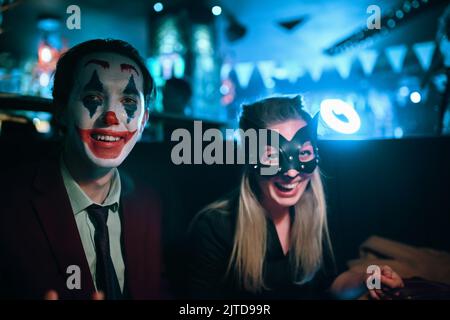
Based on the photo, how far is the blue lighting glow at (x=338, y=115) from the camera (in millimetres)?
1729

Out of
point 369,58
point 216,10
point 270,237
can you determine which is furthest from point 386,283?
point 369,58

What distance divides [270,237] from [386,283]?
55 cm

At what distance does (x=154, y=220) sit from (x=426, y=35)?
542 centimetres

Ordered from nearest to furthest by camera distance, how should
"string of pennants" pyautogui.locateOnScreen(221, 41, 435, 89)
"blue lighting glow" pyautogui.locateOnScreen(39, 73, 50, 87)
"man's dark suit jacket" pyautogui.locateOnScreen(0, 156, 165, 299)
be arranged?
"man's dark suit jacket" pyautogui.locateOnScreen(0, 156, 165, 299)
"blue lighting glow" pyautogui.locateOnScreen(39, 73, 50, 87)
"string of pennants" pyautogui.locateOnScreen(221, 41, 435, 89)

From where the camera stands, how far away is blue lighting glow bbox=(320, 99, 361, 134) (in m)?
1.73

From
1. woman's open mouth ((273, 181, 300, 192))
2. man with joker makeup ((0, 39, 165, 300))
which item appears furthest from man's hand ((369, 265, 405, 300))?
man with joker makeup ((0, 39, 165, 300))

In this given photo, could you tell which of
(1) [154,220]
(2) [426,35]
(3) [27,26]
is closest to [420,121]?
Result: (1) [154,220]

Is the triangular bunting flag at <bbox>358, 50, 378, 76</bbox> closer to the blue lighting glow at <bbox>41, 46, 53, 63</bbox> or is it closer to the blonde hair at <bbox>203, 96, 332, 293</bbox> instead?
the blue lighting glow at <bbox>41, 46, 53, 63</bbox>

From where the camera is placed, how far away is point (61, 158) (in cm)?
164

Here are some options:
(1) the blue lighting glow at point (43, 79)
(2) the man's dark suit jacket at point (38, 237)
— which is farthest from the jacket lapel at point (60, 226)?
(1) the blue lighting glow at point (43, 79)

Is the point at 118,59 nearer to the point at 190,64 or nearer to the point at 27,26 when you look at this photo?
the point at 190,64

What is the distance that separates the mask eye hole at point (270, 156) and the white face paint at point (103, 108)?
0.59 meters

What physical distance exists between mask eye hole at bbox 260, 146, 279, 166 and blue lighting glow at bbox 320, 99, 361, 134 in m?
0.29

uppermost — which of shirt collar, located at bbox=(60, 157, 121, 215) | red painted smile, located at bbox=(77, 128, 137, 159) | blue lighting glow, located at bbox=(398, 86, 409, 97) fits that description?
blue lighting glow, located at bbox=(398, 86, 409, 97)
